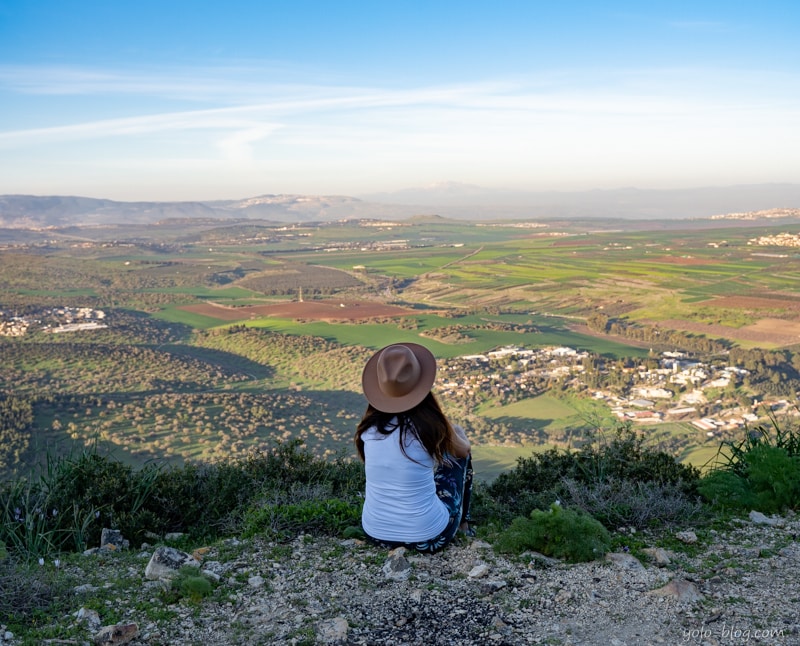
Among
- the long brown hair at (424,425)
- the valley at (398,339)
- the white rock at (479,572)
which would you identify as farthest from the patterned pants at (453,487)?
the valley at (398,339)

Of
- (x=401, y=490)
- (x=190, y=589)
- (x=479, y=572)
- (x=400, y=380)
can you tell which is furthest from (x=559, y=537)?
(x=190, y=589)

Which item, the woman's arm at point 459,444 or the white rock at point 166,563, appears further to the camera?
the woman's arm at point 459,444

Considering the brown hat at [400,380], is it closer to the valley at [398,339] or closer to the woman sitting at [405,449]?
the woman sitting at [405,449]

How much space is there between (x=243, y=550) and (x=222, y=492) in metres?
1.64

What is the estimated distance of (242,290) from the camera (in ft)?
164

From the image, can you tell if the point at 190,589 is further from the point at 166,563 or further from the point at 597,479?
the point at 597,479

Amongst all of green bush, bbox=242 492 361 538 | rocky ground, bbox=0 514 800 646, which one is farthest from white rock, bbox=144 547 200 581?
green bush, bbox=242 492 361 538

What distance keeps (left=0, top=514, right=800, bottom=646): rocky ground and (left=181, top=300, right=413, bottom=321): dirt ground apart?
32.3 m

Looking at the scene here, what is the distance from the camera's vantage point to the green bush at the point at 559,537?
4219mm

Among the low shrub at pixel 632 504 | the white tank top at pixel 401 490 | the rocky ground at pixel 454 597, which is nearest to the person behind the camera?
the rocky ground at pixel 454 597

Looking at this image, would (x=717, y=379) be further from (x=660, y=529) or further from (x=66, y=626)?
(x=66, y=626)

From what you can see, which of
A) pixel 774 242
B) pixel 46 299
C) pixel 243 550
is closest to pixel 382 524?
pixel 243 550

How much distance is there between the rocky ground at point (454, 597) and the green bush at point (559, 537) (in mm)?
84

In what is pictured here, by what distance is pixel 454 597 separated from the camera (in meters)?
3.71
